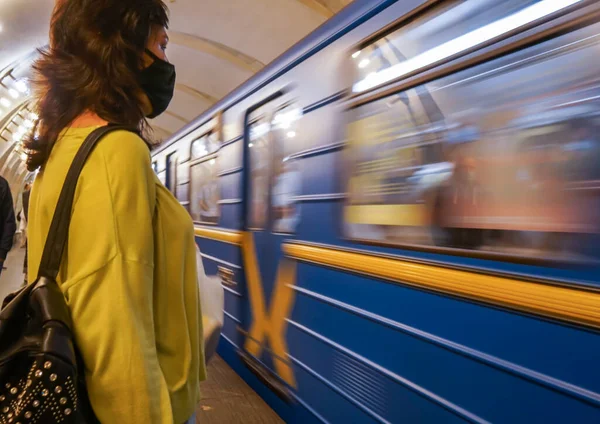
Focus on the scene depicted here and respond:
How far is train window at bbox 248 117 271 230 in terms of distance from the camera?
326 centimetres

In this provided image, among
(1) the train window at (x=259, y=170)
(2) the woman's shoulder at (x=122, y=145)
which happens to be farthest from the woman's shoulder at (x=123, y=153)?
(1) the train window at (x=259, y=170)

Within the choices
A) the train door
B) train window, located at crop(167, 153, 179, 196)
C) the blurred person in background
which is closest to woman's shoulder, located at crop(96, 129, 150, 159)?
the train door

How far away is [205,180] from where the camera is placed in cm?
459

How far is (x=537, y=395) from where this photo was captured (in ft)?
4.47

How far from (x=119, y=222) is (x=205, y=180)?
12.4ft

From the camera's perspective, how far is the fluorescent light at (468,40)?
4.65 ft

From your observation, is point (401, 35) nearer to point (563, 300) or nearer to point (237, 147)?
point (563, 300)

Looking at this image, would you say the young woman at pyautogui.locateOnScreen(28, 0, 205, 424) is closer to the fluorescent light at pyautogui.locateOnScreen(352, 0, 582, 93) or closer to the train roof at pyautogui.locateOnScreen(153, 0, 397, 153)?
the train roof at pyautogui.locateOnScreen(153, 0, 397, 153)

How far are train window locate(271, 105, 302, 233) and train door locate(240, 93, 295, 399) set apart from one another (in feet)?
0.04

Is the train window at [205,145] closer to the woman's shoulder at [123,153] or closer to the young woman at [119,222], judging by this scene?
the young woman at [119,222]

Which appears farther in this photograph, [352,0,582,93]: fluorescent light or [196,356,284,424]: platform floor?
[196,356,284,424]: platform floor

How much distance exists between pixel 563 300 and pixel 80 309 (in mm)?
1177

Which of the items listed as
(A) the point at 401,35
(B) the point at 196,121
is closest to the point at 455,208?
(A) the point at 401,35

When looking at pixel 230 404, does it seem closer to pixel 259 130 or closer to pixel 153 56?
pixel 259 130
